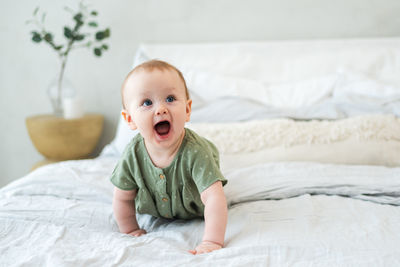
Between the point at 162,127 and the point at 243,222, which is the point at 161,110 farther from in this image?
the point at 243,222

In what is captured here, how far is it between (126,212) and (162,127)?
0.27 m

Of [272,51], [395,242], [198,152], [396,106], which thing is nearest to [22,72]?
[272,51]

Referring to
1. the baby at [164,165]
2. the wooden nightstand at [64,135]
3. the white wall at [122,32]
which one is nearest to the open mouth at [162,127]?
the baby at [164,165]

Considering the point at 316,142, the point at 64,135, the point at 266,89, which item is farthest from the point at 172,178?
the point at 64,135

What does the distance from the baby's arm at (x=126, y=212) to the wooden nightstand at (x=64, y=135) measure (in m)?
1.20

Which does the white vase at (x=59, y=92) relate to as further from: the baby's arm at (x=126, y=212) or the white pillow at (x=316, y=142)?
the baby's arm at (x=126, y=212)

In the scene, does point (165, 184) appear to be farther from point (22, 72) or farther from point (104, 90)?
point (22, 72)

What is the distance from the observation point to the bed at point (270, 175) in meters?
0.82

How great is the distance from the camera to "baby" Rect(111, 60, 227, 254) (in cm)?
94

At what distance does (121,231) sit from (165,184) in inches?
7.2

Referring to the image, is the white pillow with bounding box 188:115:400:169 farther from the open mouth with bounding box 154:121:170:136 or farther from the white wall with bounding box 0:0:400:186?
the white wall with bounding box 0:0:400:186

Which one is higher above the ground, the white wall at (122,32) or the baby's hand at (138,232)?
the white wall at (122,32)

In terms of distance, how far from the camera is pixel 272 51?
2.14 metres

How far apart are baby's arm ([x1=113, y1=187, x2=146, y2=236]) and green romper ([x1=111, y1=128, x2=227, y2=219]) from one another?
0.02 meters
